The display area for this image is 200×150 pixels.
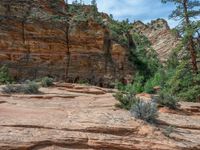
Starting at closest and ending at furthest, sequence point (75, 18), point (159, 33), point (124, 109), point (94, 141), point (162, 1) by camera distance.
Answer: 1. point (94, 141)
2. point (124, 109)
3. point (162, 1)
4. point (75, 18)
5. point (159, 33)

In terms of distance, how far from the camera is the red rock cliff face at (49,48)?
36.4 metres

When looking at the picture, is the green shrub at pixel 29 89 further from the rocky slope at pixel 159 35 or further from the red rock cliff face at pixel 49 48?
the rocky slope at pixel 159 35

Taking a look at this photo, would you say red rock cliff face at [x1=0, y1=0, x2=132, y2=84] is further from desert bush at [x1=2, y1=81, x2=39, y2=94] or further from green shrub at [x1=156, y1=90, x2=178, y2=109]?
green shrub at [x1=156, y1=90, x2=178, y2=109]

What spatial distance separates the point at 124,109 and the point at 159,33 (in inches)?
2714

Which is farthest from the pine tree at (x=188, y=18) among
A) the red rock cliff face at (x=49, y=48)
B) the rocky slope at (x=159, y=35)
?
the rocky slope at (x=159, y=35)

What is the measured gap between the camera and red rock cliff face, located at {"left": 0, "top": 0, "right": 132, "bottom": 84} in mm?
36406

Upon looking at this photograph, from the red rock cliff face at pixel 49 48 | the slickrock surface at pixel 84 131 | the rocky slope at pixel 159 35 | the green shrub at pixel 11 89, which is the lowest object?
the slickrock surface at pixel 84 131

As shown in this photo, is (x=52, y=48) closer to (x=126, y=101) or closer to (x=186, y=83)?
(x=186, y=83)

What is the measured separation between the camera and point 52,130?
766cm

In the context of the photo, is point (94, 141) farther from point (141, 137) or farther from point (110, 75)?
point (110, 75)

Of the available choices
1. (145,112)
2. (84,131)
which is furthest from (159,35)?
(84,131)

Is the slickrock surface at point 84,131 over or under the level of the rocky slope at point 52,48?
under

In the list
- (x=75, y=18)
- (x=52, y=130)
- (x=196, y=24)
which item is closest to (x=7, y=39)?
(x=75, y=18)

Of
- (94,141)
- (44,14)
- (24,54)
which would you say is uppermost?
(44,14)
